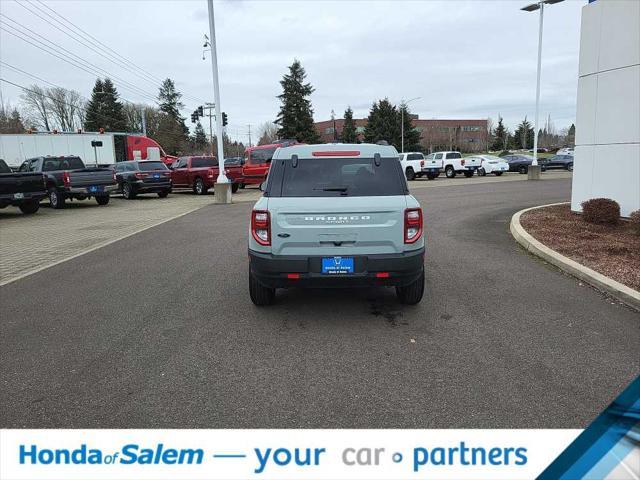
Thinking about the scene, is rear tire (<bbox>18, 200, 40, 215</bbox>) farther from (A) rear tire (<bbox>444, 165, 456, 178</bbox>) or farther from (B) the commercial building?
(B) the commercial building

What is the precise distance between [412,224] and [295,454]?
343 centimetres

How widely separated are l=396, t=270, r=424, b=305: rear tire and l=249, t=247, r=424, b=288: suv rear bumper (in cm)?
50

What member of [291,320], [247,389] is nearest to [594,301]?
[291,320]

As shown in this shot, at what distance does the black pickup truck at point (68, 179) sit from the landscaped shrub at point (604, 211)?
1674cm

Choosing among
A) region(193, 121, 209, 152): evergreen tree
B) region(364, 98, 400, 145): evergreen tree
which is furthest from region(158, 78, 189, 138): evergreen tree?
region(364, 98, 400, 145): evergreen tree

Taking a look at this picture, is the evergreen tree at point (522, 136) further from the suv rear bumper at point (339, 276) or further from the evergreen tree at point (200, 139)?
the suv rear bumper at point (339, 276)

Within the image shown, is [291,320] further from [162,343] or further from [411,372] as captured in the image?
[411,372]

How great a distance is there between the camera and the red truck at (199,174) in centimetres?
2457

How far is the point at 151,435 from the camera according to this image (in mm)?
2111

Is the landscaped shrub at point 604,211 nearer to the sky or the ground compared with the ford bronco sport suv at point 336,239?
nearer to the ground

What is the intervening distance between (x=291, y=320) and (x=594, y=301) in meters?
3.63

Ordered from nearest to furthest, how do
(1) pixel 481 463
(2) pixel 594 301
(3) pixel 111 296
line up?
1. (1) pixel 481 463
2. (2) pixel 594 301
3. (3) pixel 111 296

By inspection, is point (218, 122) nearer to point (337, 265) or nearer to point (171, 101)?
point (337, 265)

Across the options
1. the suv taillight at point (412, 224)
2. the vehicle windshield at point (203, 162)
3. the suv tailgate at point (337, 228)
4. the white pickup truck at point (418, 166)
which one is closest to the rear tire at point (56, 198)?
the vehicle windshield at point (203, 162)
